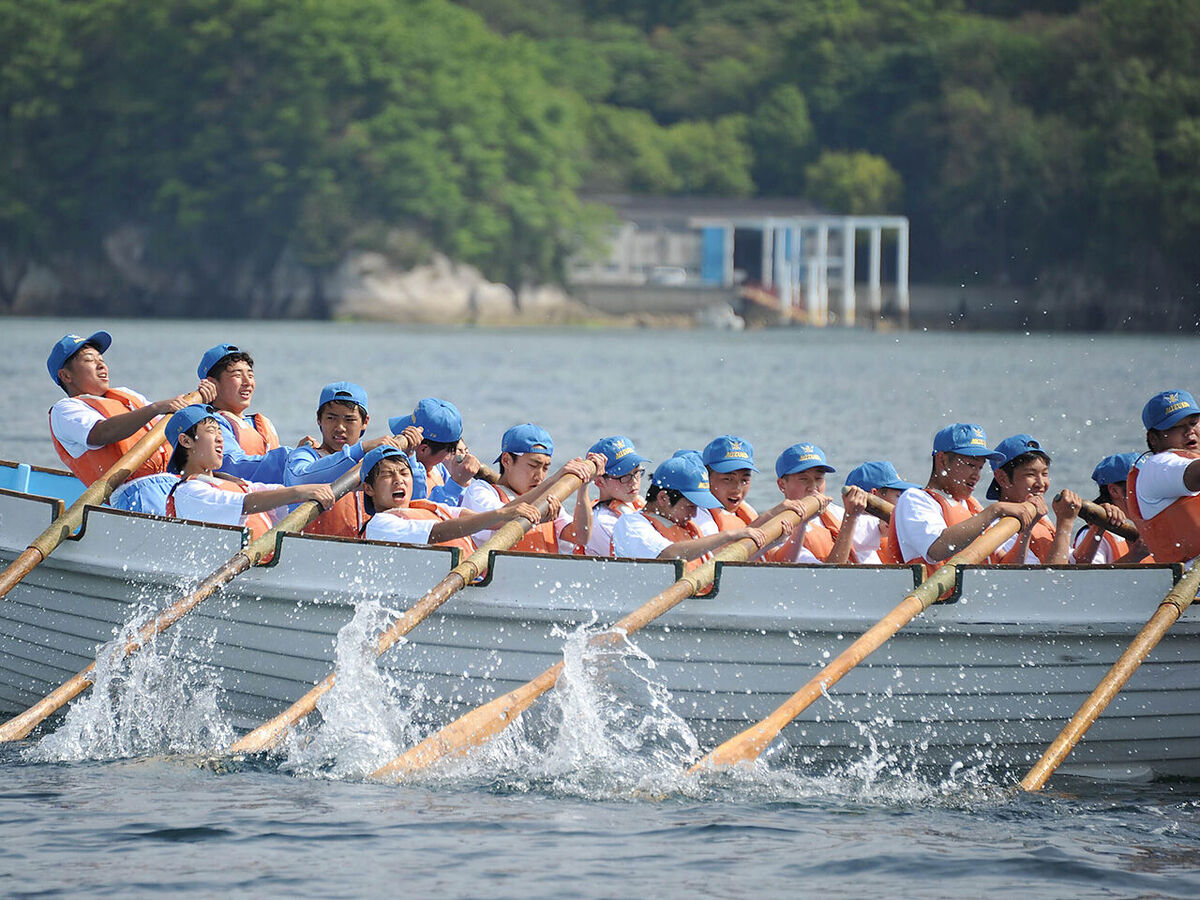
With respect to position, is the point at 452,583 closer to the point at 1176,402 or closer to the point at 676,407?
the point at 1176,402

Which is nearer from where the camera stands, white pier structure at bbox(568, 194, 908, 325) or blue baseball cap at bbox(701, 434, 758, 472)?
blue baseball cap at bbox(701, 434, 758, 472)

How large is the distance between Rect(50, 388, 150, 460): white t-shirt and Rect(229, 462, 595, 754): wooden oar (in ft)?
7.30

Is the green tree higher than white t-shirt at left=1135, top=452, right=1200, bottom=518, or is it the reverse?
the green tree

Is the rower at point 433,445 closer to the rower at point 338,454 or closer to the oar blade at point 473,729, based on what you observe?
the rower at point 338,454

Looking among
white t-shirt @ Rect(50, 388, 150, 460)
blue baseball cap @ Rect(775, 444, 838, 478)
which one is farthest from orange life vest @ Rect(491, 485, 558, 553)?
white t-shirt @ Rect(50, 388, 150, 460)

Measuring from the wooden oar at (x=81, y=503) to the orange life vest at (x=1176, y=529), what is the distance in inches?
187

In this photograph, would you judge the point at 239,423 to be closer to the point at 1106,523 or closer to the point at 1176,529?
the point at 1106,523

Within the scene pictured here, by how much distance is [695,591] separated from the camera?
8523mm

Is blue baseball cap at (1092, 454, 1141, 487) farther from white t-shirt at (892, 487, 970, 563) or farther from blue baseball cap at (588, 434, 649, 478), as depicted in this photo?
blue baseball cap at (588, 434, 649, 478)

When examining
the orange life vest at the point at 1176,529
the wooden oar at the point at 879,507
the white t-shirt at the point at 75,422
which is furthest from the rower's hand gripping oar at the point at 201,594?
the orange life vest at the point at 1176,529

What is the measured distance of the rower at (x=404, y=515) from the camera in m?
9.14

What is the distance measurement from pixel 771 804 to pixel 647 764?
0.63 meters

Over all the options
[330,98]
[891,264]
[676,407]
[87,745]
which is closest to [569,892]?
[87,745]

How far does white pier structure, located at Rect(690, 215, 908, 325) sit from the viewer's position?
82.4 metres
